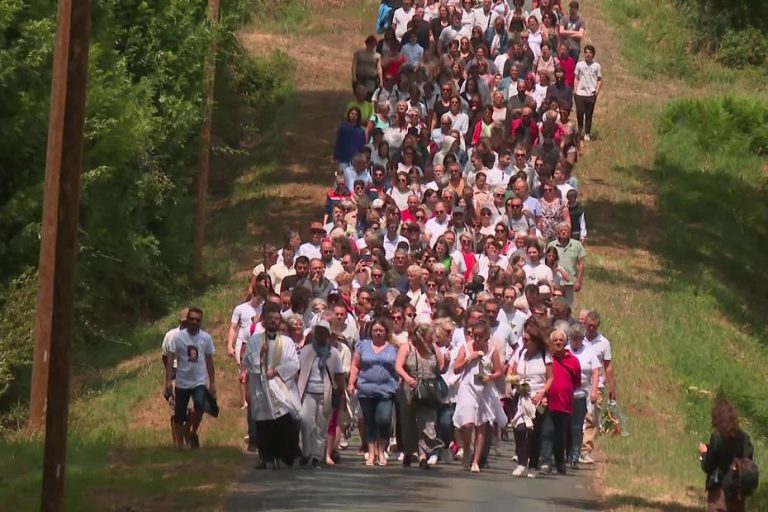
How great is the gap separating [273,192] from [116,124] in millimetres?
7516

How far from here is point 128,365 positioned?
29.1 meters

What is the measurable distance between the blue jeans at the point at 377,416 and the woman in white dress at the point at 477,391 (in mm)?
704

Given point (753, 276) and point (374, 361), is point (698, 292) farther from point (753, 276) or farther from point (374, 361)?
point (374, 361)

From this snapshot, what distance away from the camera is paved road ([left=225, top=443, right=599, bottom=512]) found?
17.0 m

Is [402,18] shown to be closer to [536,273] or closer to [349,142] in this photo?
[349,142]

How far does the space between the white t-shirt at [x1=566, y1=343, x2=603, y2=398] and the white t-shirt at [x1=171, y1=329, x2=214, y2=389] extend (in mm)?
3869

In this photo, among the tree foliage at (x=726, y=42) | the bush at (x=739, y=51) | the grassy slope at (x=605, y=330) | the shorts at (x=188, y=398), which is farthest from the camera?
the bush at (x=739, y=51)

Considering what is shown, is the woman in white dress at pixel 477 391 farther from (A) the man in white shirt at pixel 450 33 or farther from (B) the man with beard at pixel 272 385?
(A) the man in white shirt at pixel 450 33

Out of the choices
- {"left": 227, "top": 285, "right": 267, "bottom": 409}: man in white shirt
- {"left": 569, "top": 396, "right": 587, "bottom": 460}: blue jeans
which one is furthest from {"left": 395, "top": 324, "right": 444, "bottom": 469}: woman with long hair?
{"left": 227, "top": 285, "right": 267, "bottom": 409}: man in white shirt

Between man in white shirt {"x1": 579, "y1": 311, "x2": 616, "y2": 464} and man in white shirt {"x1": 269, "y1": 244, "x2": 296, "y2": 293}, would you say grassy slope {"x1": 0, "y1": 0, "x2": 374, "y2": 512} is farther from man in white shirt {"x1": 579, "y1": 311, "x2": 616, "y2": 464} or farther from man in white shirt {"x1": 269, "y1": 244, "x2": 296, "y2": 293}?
man in white shirt {"x1": 579, "y1": 311, "x2": 616, "y2": 464}

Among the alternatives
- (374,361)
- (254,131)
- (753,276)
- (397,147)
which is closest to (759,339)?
(753,276)

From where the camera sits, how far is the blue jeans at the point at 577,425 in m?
19.9

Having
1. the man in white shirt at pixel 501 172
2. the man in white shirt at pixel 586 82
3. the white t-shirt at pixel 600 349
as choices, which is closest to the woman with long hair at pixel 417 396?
the white t-shirt at pixel 600 349

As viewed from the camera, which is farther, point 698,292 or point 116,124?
point 698,292
